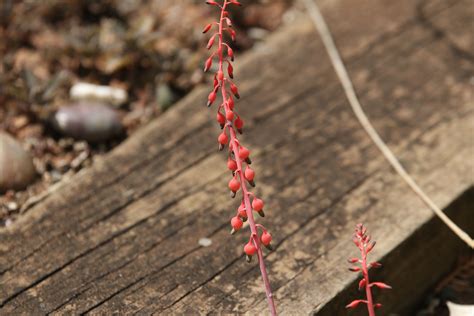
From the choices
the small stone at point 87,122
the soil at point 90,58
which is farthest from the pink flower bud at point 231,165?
the small stone at point 87,122

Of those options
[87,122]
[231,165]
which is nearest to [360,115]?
[87,122]

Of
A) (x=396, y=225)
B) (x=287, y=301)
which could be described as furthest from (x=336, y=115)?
(x=287, y=301)

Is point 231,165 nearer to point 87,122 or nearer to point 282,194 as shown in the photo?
point 282,194

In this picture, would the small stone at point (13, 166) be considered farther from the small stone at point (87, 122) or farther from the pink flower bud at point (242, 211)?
the pink flower bud at point (242, 211)

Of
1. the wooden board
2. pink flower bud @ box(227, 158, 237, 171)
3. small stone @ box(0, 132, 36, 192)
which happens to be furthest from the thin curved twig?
small stone @ box(0, 132, 36, 192)

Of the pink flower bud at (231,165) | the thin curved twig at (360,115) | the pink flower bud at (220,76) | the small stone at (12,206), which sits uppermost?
the pink flower bud at (220,76)

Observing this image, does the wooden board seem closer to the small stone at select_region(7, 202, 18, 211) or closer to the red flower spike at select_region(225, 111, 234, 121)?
the small stone at select_region(7, 202, 18, 211)
